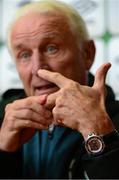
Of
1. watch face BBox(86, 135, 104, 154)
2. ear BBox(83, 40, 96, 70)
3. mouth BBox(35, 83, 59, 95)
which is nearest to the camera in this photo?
watch face BBox(86, 135, 104, 154)

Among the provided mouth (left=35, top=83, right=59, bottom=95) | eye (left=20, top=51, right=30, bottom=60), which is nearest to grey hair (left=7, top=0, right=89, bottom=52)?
eye (left=20, top=51, right=30, bottom=60)

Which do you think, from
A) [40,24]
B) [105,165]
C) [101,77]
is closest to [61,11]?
[40,24]

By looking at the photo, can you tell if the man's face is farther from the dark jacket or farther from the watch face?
the watch face

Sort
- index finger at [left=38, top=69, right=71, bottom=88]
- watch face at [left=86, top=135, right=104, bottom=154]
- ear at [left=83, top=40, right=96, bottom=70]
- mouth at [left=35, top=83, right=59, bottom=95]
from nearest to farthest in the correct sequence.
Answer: watch face at [left=86, top=135, right=104, bottom=154] → index finger at [left=38, top=69, right=71, bottom=88] → mouth at [left=35, top=83, right=59, bottom=95] → ear at [left=83, top=40, right=96, bottom=70]

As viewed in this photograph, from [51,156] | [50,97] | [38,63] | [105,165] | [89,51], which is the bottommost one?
[105,165]

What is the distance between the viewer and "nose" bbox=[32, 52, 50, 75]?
1.10 meters

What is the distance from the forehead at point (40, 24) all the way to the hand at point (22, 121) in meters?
0.24

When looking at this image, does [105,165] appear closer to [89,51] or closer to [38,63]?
[38,63]

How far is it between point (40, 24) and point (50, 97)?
0.93 ft

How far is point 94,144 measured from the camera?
0.87 metres

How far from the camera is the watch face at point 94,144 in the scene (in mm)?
866

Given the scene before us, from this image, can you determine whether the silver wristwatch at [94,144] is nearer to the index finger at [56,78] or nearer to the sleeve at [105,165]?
the sleeve at [105,165]

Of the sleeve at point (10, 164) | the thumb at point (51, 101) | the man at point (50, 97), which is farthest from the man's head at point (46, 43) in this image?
the sleeve at point (10, 164)

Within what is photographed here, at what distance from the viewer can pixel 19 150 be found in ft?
4.04
